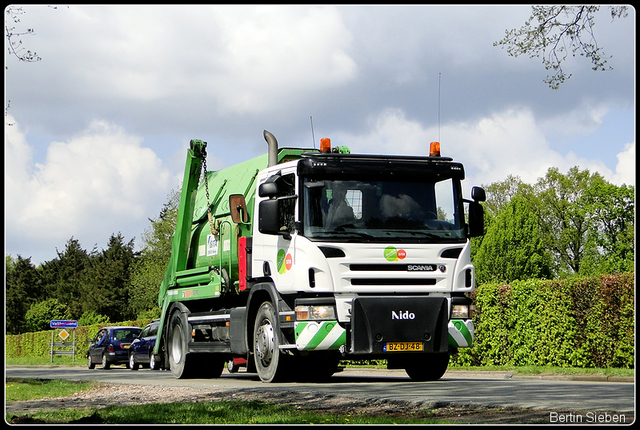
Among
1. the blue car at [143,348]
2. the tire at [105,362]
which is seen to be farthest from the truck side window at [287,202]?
the tire at [105,362]

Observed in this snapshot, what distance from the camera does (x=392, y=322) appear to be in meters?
12.3

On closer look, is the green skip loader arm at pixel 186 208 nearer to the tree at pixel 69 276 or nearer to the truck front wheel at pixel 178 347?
the truck front wheel at pixel 178 347

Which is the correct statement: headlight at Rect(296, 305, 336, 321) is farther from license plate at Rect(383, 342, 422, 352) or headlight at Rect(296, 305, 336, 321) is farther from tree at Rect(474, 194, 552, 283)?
tree at Rect(474, 194, 552, 283)

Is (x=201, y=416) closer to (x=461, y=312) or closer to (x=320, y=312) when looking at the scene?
(x=320, y=312)

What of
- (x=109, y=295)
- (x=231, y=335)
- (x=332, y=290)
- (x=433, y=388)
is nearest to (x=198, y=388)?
(x=231, y=335)

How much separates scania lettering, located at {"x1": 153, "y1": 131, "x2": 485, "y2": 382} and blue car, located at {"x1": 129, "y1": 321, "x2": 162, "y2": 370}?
603 inches

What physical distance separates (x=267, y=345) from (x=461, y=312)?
3093mm

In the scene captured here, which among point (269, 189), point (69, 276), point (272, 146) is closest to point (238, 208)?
point (272, 146)

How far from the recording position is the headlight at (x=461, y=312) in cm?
1270

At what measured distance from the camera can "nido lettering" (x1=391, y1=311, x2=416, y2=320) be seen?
12.3 metres

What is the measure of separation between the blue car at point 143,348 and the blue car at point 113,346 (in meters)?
1.82

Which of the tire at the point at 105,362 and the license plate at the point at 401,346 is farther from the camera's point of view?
the tire at the point at 105,362

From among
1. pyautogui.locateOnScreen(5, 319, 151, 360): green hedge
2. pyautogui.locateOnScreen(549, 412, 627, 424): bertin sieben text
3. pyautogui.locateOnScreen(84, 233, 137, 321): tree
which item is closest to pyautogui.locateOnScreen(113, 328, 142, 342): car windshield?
pyautogui.locateOnScreen(5, 319, 151, 360): green hedge

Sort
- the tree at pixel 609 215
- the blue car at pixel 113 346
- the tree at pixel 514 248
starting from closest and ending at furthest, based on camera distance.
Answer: the blue car at pixel 113 346
the tree at pixel 514 248
the tree at pixel 609 215
